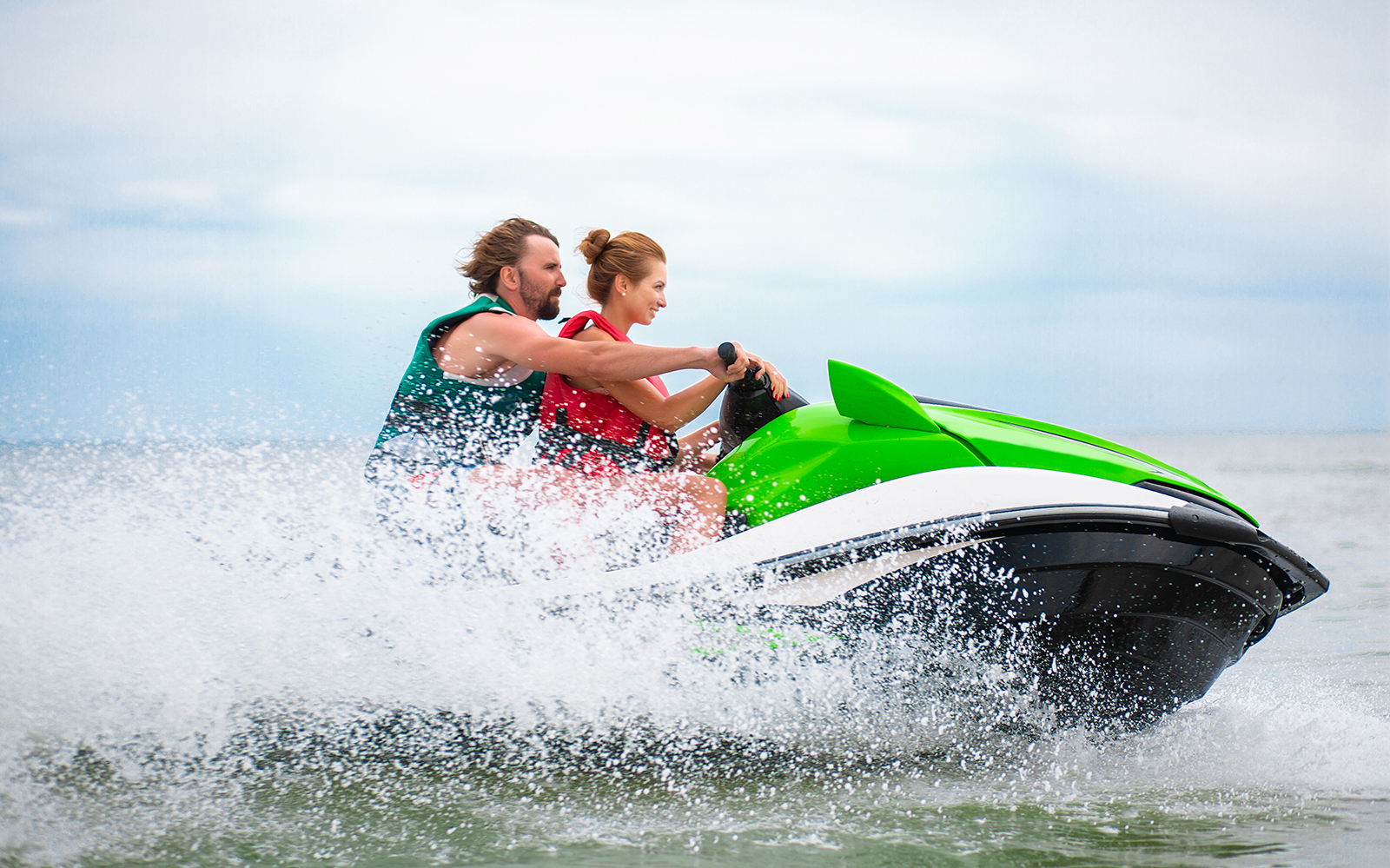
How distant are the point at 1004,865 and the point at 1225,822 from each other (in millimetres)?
649

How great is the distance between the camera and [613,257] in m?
2.87

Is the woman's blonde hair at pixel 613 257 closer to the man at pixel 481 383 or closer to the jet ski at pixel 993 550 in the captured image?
the man at pixel 481 383

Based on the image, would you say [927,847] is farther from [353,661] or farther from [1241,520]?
[353,661]

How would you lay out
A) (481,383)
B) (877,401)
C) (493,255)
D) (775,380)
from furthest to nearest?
(493,255)
(481,383)
(775,380)
(877,401)

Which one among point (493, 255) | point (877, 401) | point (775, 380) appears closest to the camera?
point (877, 401)

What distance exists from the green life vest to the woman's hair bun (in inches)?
11.3

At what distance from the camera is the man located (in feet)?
8.71

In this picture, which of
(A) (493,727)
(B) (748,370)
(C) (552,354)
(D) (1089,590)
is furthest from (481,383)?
(D) (1089,590)

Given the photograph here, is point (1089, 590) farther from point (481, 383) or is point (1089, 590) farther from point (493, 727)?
point (481, 383)

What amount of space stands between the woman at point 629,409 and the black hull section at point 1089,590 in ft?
1.05

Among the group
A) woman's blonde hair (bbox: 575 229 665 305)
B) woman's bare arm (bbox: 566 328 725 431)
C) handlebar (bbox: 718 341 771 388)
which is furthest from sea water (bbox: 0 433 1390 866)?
woman's blonde hair (bbox: 575 229 665 305)

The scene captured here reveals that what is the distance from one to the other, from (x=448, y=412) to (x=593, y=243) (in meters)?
0.64

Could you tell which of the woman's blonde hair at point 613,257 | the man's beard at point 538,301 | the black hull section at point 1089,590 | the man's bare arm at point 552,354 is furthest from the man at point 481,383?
the black hull section at point 1089,590

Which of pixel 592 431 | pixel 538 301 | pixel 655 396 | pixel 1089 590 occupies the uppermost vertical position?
pixel 538 301
